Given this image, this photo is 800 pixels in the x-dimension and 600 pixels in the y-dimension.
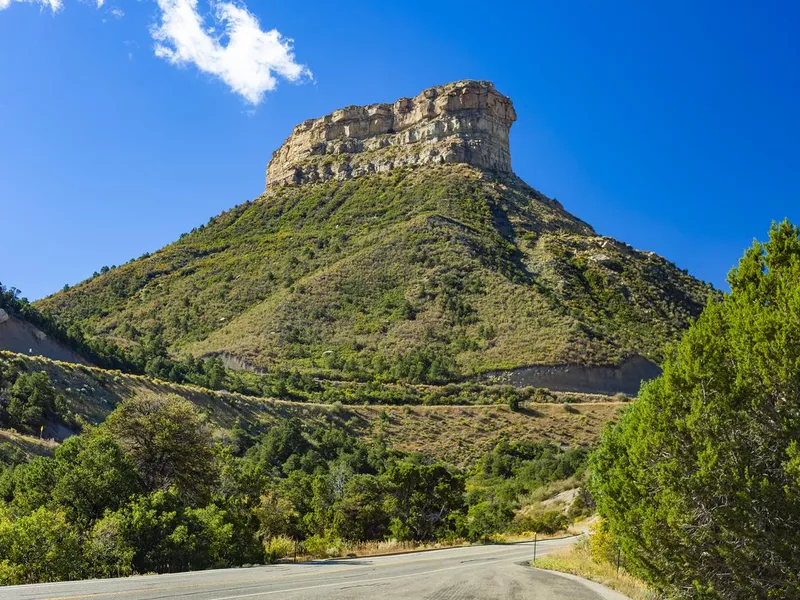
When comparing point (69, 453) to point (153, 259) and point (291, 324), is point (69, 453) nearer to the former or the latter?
point (291, 324)

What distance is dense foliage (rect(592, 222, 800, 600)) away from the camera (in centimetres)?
890

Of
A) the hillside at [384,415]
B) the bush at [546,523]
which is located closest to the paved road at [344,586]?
the bush at [546,523]

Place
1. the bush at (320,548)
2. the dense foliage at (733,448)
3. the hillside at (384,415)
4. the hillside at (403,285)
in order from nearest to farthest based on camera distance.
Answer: the dense foliage at (733,448), the bush at (320,548), the hillside at (384,415), the hillside at (403,285)

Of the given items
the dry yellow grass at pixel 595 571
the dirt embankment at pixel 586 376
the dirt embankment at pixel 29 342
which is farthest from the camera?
the dirt embankment at pixel 586 376

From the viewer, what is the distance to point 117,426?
18.1 meters

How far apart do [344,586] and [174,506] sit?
6556 mm

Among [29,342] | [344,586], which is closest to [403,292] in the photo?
[29,342]

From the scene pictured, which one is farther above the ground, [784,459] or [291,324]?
[291,324]

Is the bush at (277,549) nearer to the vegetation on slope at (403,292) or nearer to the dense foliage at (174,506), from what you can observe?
the dense foliage at (174,506)

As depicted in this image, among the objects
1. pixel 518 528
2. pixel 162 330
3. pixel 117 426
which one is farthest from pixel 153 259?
pixel 117 426

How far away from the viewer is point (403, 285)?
9006 centimetres

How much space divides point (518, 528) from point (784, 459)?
3170cm

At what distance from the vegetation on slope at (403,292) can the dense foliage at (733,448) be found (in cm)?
6109

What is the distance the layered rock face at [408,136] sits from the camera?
135250 millimetres
